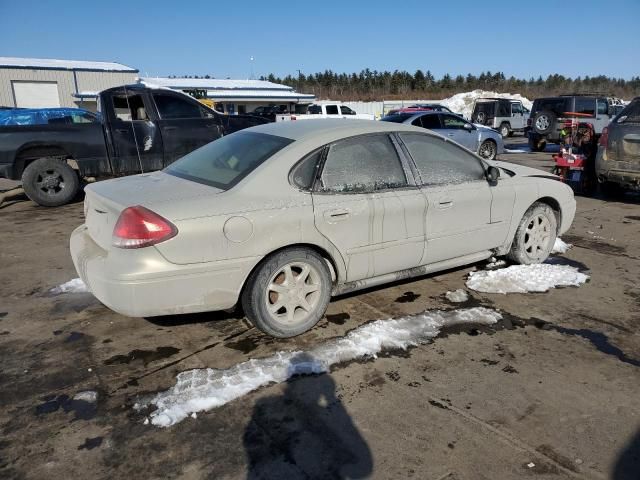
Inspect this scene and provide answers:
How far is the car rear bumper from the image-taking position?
3045 millimetres

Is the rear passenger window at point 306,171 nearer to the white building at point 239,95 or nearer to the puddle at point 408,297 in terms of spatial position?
the puddle at point 408,297

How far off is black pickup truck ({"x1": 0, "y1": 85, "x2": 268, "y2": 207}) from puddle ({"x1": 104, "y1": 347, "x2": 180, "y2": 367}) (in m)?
5.60

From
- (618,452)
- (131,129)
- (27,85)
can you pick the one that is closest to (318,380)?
(618,452)

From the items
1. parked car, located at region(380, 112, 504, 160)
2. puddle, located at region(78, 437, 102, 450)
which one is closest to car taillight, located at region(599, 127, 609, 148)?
parked car, located at region(380, 112, 504, 160)

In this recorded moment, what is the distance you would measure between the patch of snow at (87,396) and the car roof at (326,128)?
2.21 meters

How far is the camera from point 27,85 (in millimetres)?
36781

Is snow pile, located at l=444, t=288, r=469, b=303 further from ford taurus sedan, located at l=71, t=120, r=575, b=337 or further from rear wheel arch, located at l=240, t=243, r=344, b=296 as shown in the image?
rear wheel arch, located at l=240, t=243, r=344, b=296

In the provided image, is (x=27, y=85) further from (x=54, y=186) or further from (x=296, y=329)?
(x=296, y=329)

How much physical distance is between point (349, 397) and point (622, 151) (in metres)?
7.38

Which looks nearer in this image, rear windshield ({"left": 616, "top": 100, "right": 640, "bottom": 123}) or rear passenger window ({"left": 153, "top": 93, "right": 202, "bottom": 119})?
rear windshield ({"left": 616, "top": 100, "right": 640, "bottom": 123})

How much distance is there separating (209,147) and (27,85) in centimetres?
4018

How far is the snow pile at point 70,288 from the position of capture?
4543 millimetres

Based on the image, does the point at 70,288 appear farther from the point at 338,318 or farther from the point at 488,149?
the point at 488,149

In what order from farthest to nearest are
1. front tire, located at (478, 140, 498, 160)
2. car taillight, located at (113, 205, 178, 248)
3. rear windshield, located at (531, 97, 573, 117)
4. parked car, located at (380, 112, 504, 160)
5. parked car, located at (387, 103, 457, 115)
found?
rear windshield, located at (531, 97, 573, 117)
parked car, located at (387, 103, 457, 115)
front tire, located at (478, 140, 498, 160)
parked car, located at (380, 112, 504, 160)
car taillight, located at (113, 205, 178, 248)
